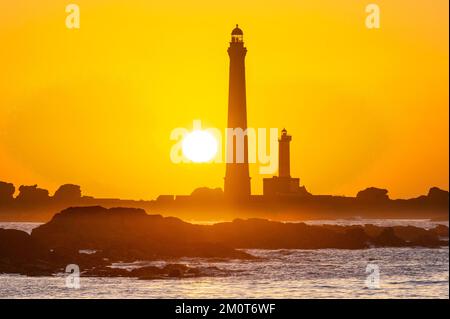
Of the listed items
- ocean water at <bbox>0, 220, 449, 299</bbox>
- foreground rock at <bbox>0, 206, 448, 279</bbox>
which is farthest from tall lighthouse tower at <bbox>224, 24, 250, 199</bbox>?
ocean water at <bbox>0, 220, 449, 299</bbox>

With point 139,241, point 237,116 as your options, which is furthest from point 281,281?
point 237,116

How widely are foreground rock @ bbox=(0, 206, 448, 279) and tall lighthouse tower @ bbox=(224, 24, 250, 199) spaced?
702cm

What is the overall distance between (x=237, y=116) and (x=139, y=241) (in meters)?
22.5

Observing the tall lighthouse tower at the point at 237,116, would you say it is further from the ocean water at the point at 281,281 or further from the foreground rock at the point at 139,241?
the ocean water at the point at 281,281

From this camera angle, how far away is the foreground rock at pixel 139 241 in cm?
6012

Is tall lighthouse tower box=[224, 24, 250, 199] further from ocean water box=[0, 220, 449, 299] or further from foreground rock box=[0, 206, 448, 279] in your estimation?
ocean water box=[0, 220, 449, 299]

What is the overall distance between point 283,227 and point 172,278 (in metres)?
35.0

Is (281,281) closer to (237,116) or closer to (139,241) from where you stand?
(139,241)

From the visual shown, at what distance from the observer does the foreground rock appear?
60.1m

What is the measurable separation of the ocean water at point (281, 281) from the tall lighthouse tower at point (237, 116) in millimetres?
15314

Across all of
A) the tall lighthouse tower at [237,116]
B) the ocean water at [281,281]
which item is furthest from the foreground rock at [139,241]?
the tall lighthouse tower at [237,116]

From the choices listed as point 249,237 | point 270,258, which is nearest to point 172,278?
point 270,258

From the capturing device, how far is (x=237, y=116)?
315ft
